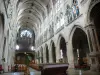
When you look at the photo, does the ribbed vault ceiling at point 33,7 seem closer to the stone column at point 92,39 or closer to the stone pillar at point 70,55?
the stone pillar at point 70,55

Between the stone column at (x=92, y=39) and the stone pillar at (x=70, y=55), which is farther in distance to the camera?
the stone pillar at (x=70, y=55)

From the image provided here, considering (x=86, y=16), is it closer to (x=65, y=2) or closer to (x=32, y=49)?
(x=65, y=2)

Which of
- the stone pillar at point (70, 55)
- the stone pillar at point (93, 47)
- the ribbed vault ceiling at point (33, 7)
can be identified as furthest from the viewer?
the ribbed vault ceiling at point (33, 7)

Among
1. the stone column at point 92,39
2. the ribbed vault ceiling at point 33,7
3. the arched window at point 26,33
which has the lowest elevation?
the stone column at point 92,39

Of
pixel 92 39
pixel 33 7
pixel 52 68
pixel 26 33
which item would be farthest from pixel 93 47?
pixel 26 33

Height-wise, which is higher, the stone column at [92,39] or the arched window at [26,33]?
the arched window at [26,33]

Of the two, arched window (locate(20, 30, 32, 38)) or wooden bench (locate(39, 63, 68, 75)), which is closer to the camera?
wooden bench (locate(39, 63, 68, 75))

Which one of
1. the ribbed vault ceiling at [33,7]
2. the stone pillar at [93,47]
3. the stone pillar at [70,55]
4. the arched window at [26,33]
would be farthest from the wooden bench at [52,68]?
the arched window at [26,33]

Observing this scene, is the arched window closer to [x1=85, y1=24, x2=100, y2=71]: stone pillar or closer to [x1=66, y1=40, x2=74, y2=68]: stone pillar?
[x1=66, y1=40, x2=74, y2=68]: stone pillar

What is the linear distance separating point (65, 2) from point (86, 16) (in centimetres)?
683

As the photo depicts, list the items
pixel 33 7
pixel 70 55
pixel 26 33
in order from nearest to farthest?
pixel 70 55
pixel 33 7
pixel 26 33

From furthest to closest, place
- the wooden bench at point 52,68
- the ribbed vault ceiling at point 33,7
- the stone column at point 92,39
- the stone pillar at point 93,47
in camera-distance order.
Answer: the ribbed vault ceiling at point 33,7, the stone column at point 92,39, the stone pillar at point 93,47, the wooden bench at point 52,68

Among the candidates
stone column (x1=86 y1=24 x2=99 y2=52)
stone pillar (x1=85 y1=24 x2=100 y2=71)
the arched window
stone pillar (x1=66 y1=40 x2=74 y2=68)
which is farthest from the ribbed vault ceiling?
stone pillar (x1=85 y1=24 x2=100 y2=71)

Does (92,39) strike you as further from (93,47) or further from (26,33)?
(26,33)
